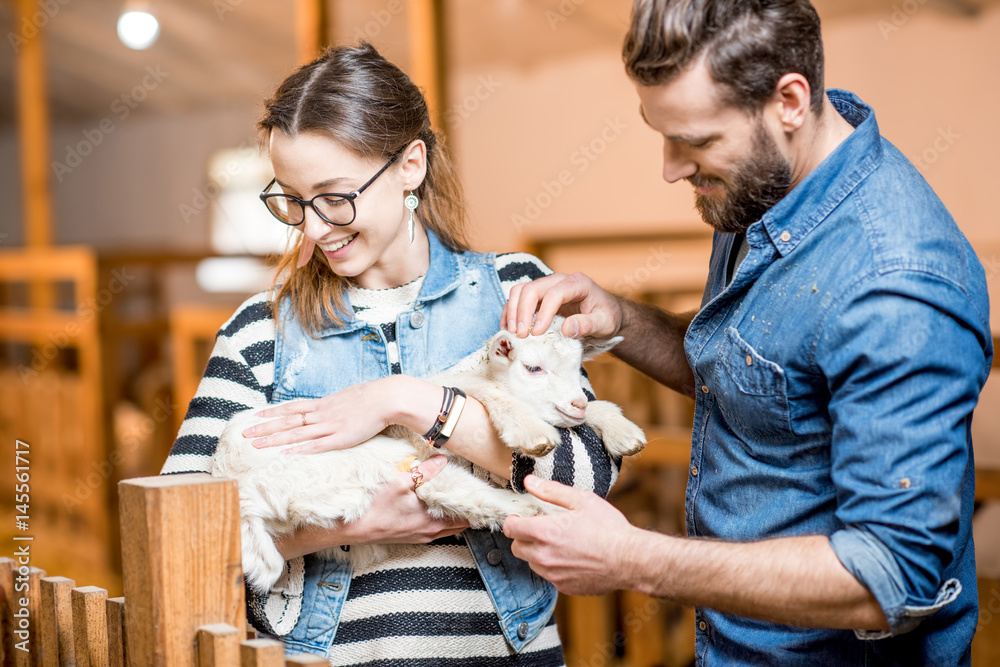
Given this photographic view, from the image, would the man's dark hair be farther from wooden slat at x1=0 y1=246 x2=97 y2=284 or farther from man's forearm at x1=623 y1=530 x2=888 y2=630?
wooden slat at x1=0 y1=246 x2=97 y2=284

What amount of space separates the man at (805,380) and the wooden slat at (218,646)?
442mm

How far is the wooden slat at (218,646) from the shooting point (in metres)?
0.97

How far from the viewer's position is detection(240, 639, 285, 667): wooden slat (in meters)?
0.95

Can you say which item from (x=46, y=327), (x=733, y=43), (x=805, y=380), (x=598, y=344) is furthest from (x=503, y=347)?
(x=46, y=327)

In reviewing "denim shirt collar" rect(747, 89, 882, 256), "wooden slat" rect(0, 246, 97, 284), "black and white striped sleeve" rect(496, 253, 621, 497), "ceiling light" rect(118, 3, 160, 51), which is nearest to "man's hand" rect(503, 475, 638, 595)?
"black and white striped sleeve" rect(496, 253, 621, 497)

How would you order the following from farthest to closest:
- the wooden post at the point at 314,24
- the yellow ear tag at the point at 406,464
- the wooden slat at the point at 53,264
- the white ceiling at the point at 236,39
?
1. the white ceiling at the point at 236,39
2. the wooden slat at the point at 53,264
3. the wooden post at the point at 314,24
4. the yellow ear tag at the point at 406,464

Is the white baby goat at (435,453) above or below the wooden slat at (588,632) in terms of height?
above

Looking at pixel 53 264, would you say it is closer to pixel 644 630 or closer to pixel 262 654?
pixel 644 630

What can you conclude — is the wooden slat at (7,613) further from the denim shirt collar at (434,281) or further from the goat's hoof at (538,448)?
the goat's hoof at (538,448)

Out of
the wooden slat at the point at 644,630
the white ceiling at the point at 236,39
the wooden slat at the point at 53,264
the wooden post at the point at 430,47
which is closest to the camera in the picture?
the wooden slat at the point at 644,630

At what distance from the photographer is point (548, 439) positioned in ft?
4.53

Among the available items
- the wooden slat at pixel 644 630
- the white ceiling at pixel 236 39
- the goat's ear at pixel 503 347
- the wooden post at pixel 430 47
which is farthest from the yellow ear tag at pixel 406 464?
the white ceiling at pixel 236 39

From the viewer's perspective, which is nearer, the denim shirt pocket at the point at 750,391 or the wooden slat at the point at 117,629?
the wooden slat at the point at 117,629

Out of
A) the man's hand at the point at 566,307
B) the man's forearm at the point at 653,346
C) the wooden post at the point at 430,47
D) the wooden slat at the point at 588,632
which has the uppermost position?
the wooden post at the point at 430,47
